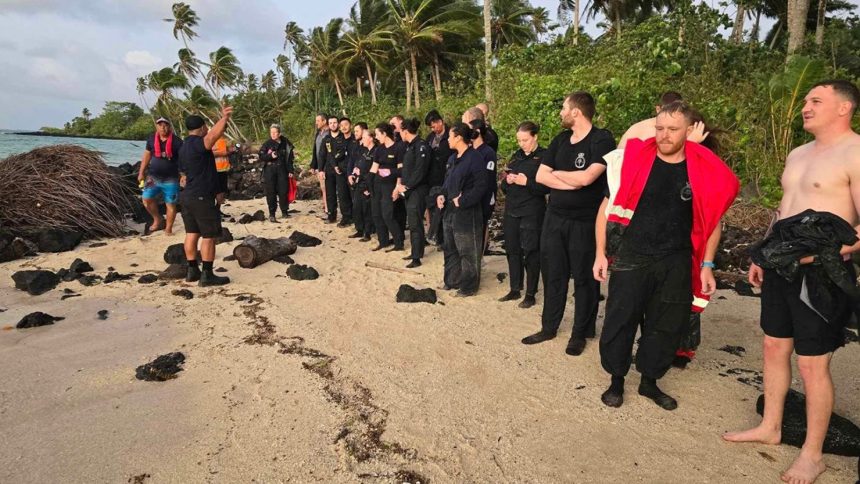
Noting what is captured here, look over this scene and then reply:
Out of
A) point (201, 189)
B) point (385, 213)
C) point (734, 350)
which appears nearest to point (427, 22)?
point (385, 213)

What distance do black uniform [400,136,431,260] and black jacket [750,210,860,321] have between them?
482 centimetres

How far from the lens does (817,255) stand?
2.40 m

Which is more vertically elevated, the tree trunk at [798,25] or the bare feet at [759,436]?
the tree trunk at [798,25]

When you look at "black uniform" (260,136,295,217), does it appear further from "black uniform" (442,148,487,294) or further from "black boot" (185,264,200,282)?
"black uniform" (442,148,487,294)

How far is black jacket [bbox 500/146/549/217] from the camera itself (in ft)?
16.1

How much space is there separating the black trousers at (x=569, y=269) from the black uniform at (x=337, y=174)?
5.82 meters

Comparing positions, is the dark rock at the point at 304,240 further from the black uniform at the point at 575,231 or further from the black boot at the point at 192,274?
the black uniform at the point at 575,231

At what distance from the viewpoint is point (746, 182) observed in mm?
9000

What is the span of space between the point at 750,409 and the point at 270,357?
11.4 ft

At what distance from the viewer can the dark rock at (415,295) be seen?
18.3 feet

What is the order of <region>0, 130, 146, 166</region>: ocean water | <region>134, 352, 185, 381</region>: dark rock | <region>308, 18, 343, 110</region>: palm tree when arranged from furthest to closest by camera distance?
<region>308, 18, 343, 110</region>: palm tree < <region>0, 130, 146, 166</region>: ocean water < <region>134, 352, 185, 381</region>: dark rock

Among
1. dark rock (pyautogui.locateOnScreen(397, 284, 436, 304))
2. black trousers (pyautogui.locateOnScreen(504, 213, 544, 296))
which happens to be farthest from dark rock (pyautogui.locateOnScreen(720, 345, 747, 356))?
dark rock (pyautogui.locateOnScreen(397, 284, 436, 304))

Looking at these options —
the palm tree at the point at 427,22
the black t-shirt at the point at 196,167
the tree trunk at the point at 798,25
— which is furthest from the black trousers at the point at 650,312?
the palm tree at the point at 427,22

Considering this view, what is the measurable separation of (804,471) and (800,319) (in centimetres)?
76
